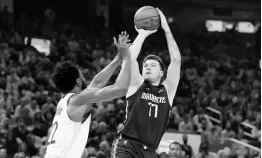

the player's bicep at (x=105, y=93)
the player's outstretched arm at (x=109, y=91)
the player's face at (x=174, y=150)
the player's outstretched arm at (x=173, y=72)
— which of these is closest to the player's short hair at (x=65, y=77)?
the player's outstretched arm at (x=109, y=91)

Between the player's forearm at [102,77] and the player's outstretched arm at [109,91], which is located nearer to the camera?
the player's outstretched arm at [109,91]

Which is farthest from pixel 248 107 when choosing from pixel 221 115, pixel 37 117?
pixel 37 117

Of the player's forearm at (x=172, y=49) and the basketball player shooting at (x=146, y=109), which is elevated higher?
the player's forearm at (x=172, y=49)

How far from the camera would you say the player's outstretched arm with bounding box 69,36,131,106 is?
5832 millimetres

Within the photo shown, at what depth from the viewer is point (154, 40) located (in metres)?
25.3

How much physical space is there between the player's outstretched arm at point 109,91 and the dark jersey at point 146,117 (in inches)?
34.9

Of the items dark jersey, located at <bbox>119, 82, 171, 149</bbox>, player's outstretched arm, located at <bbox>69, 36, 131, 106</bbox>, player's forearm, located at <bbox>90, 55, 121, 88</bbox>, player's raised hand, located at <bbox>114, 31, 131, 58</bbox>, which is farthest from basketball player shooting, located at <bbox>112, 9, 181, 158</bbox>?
player's raised hand, located at <bbox>114, 31, 131, 58</bbox>

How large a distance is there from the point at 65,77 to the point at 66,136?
0.52 meters

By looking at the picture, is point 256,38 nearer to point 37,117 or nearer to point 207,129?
point 207,129

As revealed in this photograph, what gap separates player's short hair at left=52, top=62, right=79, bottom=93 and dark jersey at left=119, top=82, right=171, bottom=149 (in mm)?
1243

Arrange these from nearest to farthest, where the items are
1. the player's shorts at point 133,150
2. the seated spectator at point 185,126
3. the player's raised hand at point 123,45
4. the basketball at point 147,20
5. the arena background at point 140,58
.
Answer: the player's raised hand at point 123,45 → the player's shorts at point 133,150 → the basketball at point 147,20 → the arena background at point 140,58 → the seated spectator at point 185,126

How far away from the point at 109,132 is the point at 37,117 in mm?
1798

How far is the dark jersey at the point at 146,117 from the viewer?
Answer: 695cm

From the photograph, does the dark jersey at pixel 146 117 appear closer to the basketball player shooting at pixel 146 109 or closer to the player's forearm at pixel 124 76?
the basketball player shooting at pixel 146 109
